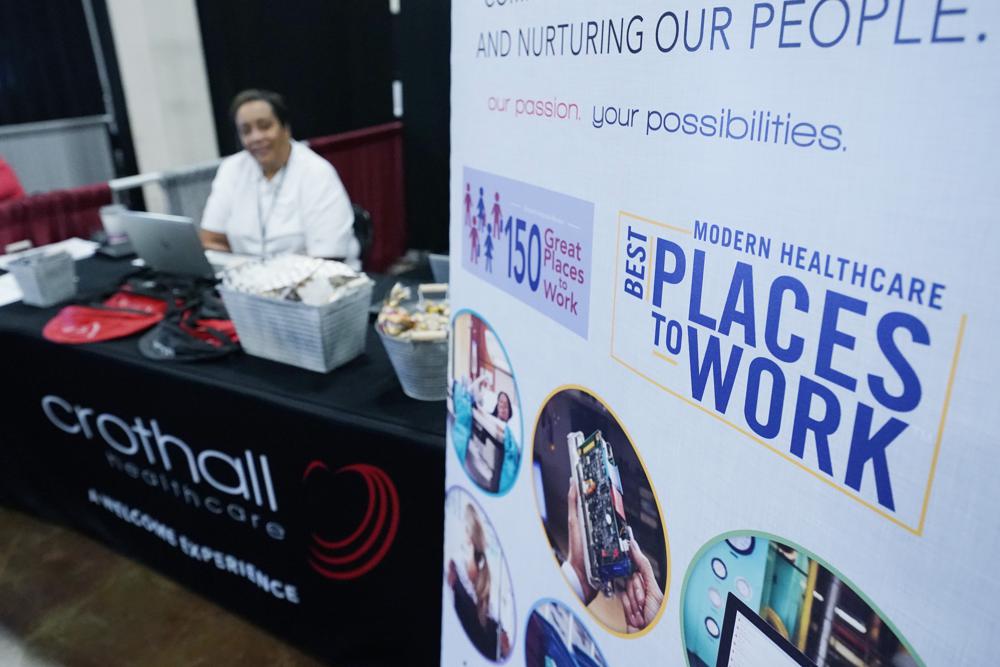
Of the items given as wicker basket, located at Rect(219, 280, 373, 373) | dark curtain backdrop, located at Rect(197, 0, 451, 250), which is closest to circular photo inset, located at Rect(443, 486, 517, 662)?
wicker basket, located at Rect(219, 280, 373, 373)

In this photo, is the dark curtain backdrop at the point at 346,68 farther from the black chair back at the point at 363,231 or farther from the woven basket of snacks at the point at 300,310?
the woven basket of snacks at the point at 300,310

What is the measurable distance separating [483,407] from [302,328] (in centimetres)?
69

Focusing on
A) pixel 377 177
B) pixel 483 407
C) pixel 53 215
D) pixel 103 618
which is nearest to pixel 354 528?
pixel 483 407

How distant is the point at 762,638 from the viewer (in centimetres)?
58

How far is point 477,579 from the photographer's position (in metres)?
1.06

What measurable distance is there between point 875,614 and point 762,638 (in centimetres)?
13

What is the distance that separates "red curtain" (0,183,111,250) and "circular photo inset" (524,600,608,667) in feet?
8.91

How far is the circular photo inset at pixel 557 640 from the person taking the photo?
83 cm


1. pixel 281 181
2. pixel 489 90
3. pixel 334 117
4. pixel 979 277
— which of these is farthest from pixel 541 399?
pixel 334 117

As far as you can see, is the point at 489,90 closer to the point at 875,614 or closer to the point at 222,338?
the point at 875,614

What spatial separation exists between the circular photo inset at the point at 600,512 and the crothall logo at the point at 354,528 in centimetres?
64

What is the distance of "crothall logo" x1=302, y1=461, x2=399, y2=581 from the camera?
143 cm

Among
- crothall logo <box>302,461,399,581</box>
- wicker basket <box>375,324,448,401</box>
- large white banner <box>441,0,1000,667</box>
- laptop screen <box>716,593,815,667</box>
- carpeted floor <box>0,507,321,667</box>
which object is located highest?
large white banner <box>441,0,1000,667</box>

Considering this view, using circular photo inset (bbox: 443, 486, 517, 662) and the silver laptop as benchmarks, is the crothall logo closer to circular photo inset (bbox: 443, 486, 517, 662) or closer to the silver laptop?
circular photo inset (bbox: 443, 486, 517, 662)
